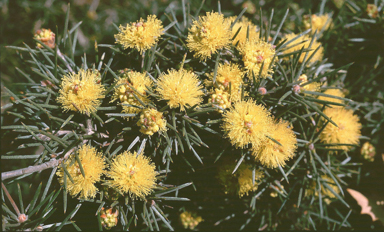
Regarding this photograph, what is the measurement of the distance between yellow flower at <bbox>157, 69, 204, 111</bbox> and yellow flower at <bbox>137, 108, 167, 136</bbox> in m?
0.05

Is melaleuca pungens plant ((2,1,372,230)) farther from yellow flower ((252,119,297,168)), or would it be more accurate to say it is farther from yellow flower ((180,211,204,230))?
yellow flower ((180,211,204,230))

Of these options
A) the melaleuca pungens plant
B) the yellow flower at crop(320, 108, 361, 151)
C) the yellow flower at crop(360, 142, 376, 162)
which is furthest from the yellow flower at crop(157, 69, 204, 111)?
the yellow flower at crop(360, 142, 376, 162)

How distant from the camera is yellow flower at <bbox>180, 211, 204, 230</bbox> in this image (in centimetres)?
100

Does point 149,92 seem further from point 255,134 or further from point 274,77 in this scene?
point 274,77

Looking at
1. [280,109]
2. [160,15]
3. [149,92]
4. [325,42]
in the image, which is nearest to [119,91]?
[149,92]

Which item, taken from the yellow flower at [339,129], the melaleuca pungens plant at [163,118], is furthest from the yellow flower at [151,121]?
the yellow flower at [339,129]

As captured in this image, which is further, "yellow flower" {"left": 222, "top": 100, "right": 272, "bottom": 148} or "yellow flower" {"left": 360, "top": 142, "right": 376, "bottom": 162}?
"yellow flower" {"left": 360, "top": 142, "right": 376, "bottom": 162}

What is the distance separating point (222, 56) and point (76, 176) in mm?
548

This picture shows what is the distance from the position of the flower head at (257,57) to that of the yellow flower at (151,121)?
29cm

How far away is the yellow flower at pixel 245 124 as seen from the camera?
2.25 ft

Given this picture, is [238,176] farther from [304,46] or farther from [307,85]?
[304,46]

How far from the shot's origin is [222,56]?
804 mm

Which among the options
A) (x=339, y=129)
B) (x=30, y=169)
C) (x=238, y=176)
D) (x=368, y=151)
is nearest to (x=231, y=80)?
(x=238, y=176)

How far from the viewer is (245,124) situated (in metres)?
0.69
